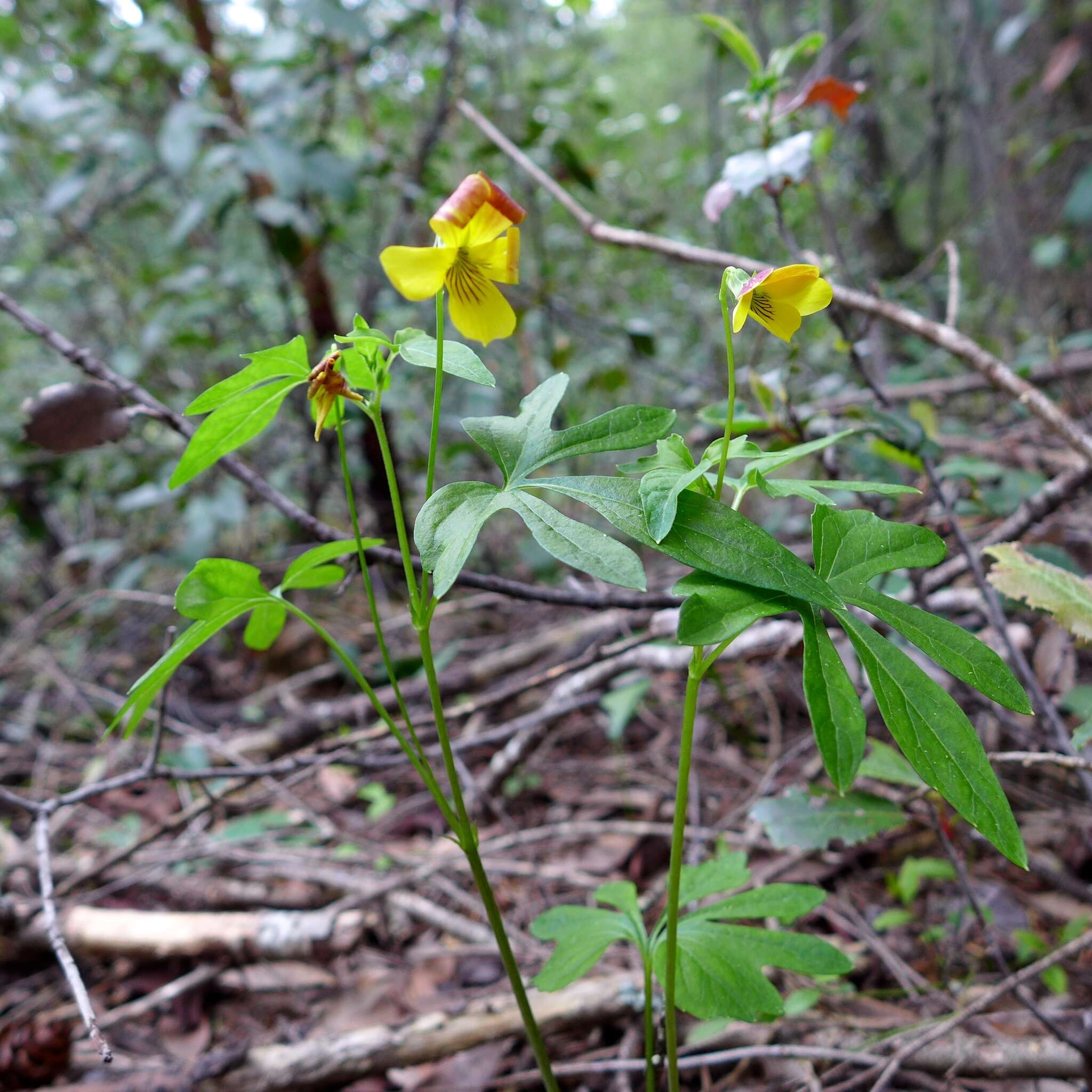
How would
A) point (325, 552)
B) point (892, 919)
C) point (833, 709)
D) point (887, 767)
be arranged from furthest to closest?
point (892, 919) → point (887, 767) → point (325, 552) → point (833, 709)

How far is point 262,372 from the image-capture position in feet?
2.37

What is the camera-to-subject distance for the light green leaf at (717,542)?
57 centimetres

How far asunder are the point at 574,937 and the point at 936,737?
49cm

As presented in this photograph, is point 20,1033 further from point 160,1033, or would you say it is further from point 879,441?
point 879,441

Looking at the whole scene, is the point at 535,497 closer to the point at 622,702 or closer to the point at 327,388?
the point at 327,388

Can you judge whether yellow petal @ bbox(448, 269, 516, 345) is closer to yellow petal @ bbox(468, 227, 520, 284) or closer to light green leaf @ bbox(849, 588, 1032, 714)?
yellow petal @ bbox(468, 227, 520, 284)

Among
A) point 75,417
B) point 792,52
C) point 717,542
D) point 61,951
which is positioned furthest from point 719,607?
point 792,52

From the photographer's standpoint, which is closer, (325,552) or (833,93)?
(325,552)

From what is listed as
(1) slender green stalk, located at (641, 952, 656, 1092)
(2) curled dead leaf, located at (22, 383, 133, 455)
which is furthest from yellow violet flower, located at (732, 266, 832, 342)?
(2) curled dead leaf, located at (22, 383, 133, 455)

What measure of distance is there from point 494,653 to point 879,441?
62.5 inches

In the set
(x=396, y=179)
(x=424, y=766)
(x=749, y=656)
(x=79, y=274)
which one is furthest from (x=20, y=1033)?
(x=79, y=274)

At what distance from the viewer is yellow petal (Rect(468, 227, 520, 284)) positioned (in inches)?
25.8

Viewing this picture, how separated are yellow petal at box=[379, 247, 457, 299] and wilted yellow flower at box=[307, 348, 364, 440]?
4.2 inches

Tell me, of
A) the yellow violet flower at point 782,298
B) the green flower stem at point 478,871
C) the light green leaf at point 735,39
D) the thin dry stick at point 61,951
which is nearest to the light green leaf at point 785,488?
the yellow violet flower at point 782,298
